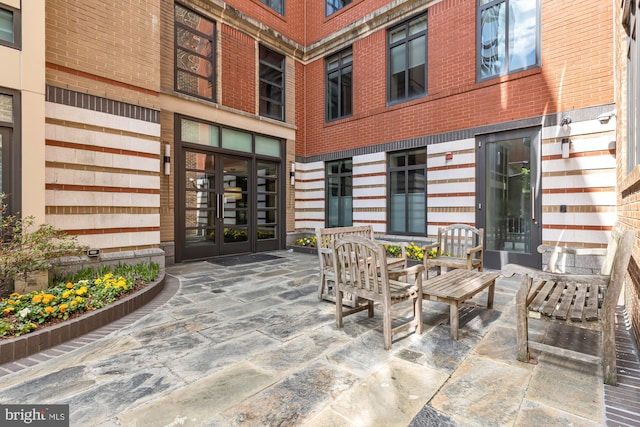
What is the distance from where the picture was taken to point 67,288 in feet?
12.4

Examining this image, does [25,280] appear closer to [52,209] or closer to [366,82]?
[52,209]

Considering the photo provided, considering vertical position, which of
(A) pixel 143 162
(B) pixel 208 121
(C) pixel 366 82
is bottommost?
(A) pixel 143 162

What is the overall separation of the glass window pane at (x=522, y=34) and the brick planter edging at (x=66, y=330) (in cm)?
766

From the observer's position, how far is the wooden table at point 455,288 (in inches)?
113

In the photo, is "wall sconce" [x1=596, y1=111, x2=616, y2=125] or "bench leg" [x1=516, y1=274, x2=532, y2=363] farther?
"wall sconce" [x1=596, y1=111, x2=616, y2=125]

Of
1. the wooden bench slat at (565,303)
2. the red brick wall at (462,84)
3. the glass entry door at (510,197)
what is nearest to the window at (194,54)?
the red brick wall at (462,84)

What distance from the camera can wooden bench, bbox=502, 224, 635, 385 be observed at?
2121 mm

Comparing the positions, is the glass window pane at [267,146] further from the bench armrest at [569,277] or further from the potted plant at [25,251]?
the bench armrest at [569,277]

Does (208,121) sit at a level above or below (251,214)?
above

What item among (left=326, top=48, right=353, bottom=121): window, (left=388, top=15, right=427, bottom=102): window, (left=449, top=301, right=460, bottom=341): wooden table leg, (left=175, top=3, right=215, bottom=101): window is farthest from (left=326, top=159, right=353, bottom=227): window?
(left=449, top=301, right=460, bottom=341): wooden table leg

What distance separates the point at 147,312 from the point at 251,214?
4.79 metres

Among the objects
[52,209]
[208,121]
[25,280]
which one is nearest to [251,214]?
[208,121]

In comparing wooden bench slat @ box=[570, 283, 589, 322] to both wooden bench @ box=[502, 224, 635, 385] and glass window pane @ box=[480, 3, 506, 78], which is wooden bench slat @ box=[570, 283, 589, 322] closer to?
wooden bench @ box=[502, 224, 635, 385]

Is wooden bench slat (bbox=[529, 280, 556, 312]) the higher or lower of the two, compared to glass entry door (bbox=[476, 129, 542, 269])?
lower
